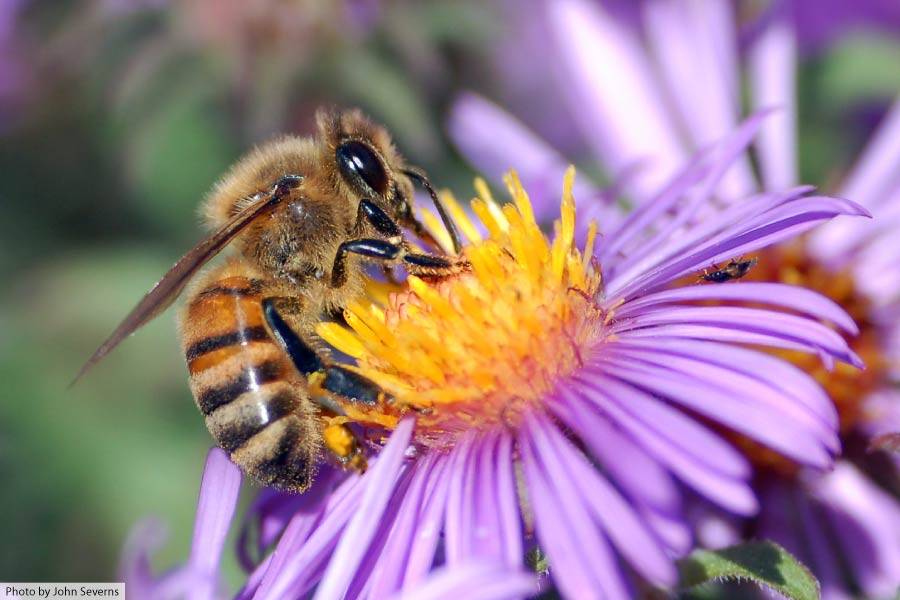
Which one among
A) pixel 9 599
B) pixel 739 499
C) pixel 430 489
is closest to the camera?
pixel 739 499

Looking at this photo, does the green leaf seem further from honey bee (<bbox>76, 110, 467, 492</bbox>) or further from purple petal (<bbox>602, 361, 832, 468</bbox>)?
honey bee (<bbox>76, 110, 467, 492</bbox>)

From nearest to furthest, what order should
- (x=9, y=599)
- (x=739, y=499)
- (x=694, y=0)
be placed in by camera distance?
(x=739, y=499)
(x=9, y=599)
(x=694, y=0)

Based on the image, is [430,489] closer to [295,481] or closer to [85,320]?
[295,481]

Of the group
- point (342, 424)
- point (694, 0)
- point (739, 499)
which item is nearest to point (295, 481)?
point (342, 424)

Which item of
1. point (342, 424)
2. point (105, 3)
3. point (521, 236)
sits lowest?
point (342, 424)

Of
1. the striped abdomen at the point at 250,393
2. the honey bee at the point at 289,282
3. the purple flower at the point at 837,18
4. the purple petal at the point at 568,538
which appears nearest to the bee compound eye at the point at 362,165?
the honey bee at the point at 289,282

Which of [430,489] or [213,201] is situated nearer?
[430,489]

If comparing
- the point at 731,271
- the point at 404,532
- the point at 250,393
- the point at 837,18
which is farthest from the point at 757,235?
the point at 837,18

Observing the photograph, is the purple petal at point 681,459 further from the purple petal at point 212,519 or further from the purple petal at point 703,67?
the purple petal at point 703,67
